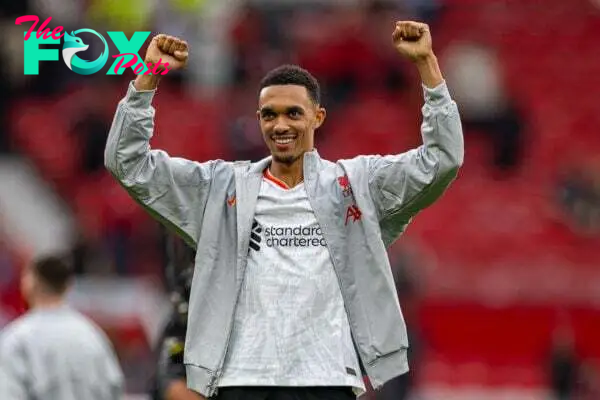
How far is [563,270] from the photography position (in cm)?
1641

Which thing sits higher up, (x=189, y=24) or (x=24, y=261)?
(x=189, y=24)

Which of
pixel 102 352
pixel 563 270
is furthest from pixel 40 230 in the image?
pixel 102 352

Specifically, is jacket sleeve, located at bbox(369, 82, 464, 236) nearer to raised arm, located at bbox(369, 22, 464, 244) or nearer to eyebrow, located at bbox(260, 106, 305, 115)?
raised arm, located at bbox(369, 22, 464, 244)

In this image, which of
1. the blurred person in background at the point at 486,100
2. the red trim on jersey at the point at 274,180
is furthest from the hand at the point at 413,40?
the blurred person in background at the point at 486,100

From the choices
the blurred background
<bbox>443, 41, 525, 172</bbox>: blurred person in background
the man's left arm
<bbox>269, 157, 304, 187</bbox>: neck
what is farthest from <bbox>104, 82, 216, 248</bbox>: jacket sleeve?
<bbox>443, 41, 525, 172</bbox>: blurred person in background

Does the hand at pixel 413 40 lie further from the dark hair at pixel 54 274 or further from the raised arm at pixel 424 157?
the dark hair at pixel 54 274

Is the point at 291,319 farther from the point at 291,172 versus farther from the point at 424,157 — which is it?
the point at 424,157

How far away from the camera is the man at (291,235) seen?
4.66 m

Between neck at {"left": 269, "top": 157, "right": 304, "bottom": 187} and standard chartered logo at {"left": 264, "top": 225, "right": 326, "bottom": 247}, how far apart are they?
196mm

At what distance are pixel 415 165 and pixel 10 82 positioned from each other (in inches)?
586

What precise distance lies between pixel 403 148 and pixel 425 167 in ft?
42.7

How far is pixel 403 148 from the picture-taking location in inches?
697

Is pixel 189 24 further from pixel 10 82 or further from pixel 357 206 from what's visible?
pixel 357 206

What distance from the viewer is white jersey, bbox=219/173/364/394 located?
4.64 metres
